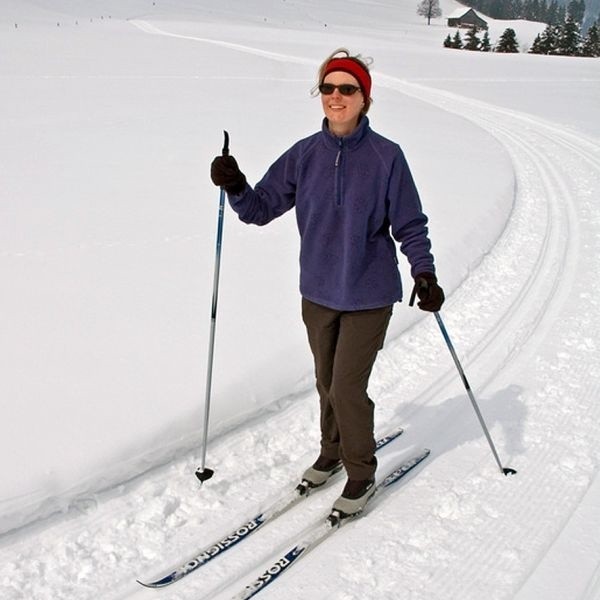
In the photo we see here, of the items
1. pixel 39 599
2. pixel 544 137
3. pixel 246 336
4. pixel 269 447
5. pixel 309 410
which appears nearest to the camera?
pixel 39 599

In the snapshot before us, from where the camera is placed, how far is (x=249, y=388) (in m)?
3.89

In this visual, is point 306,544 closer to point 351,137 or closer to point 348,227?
point 348,227

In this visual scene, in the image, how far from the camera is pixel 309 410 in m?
3.85

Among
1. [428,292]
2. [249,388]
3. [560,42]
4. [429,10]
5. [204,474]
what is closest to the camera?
[428,292]

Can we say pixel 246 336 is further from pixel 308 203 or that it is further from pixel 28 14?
pixel 28 14

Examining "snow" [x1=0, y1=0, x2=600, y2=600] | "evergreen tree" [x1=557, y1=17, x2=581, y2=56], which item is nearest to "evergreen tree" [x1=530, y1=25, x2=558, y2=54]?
"evergreen tree" [x1=557, y1=17, x2=581, y2=56]

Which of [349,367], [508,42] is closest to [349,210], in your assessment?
[349,367]

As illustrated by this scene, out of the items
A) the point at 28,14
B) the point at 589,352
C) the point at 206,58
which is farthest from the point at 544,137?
the point at 28,14

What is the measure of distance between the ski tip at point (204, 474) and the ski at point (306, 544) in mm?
563

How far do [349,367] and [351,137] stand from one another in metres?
0.97

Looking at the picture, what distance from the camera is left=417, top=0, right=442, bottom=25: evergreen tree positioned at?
96500mm

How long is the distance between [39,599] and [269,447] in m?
1.37

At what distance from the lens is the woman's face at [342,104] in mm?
2465

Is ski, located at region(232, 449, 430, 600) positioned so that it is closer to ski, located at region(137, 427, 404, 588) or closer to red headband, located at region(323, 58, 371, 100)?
ski, located at region(137, 427, 404, 588)
